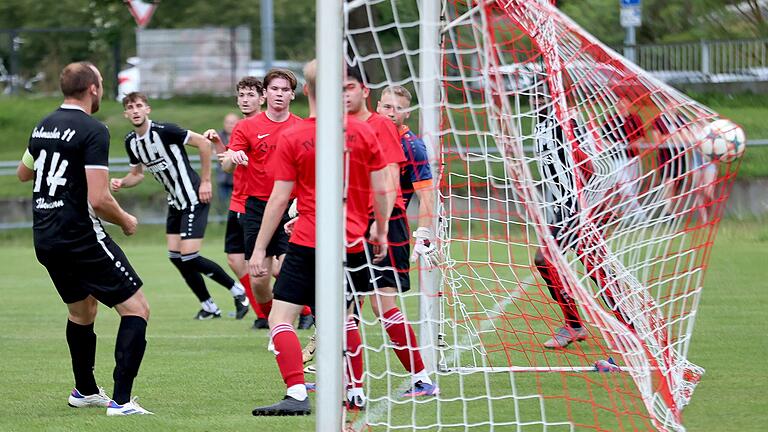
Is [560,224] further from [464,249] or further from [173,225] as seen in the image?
[173,225]

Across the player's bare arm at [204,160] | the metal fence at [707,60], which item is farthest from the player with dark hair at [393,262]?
the metal fence at [707,60]

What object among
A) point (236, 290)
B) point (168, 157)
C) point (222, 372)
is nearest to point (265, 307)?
point (222, 372)

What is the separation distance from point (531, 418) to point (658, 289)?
161 cm

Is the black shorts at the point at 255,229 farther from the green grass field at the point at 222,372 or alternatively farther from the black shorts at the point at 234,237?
the black shorts at the point at 234,237

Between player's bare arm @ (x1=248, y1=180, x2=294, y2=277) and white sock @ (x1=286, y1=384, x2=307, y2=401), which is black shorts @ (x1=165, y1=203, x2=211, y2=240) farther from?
white sock @ (x1=286, y1=384, x2=307, y2=401)

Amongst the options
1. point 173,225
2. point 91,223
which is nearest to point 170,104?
point 173,225

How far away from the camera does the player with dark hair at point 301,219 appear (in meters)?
6.34

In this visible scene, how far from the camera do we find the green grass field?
256 inches

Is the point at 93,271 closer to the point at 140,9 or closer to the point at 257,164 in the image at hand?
the point at 257,164

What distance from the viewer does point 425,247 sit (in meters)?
7.33

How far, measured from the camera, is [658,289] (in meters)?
7.67

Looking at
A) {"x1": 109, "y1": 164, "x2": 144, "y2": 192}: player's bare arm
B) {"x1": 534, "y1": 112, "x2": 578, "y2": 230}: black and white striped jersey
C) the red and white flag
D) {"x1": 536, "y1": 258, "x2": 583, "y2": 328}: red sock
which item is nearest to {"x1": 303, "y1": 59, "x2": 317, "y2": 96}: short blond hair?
{"x1": 534, "y1": 112, "x2": 578, "y2": 230}: black and white striped jersey

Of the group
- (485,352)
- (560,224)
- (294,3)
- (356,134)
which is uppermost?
(294,3)

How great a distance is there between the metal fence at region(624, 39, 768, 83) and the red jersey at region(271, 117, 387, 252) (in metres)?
16.8
